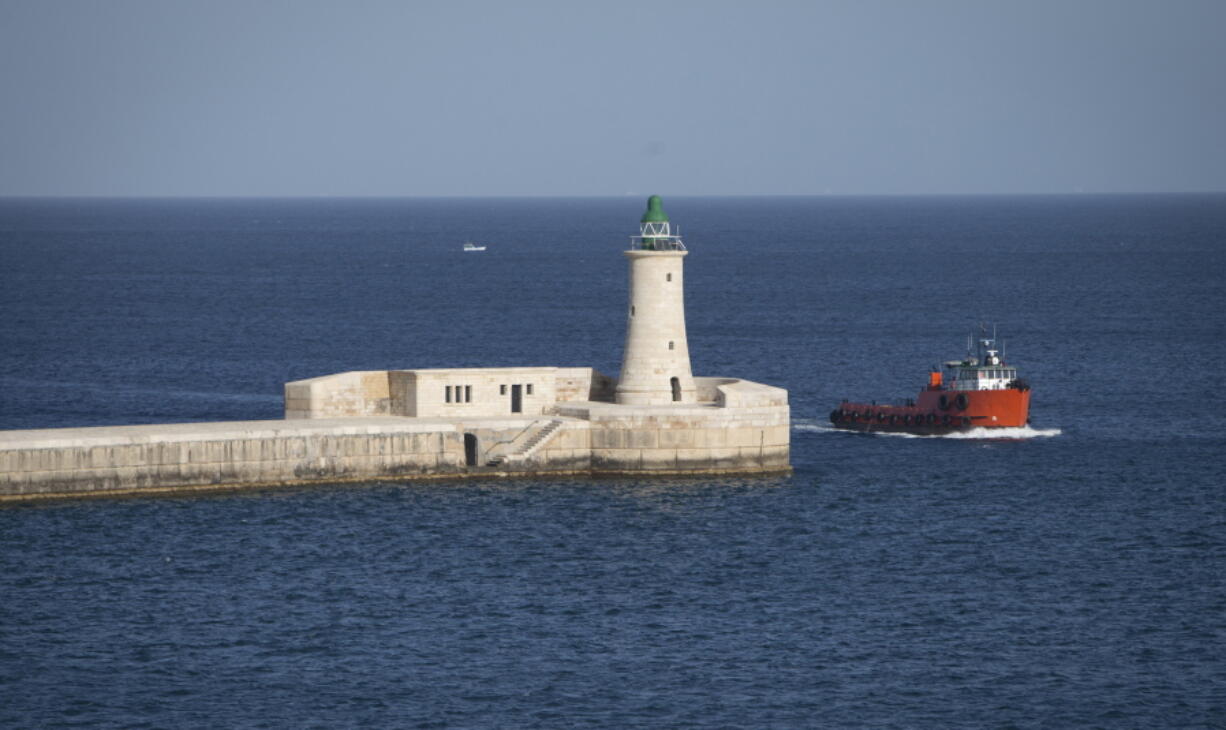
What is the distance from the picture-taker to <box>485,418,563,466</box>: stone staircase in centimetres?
6500

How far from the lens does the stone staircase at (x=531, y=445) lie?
213 ft

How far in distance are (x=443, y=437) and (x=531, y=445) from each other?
264cm

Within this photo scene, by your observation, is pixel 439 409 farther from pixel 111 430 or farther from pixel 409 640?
pixel 409 640

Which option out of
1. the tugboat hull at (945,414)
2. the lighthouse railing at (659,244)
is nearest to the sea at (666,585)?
the tugboat hull at (945,414)

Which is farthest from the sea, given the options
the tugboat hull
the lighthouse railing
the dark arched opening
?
the lighthouse railing

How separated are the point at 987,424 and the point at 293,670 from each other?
38736 mm

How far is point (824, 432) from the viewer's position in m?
79.1

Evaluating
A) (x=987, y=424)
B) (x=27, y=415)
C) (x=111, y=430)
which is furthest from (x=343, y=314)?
(x=111, y=430)

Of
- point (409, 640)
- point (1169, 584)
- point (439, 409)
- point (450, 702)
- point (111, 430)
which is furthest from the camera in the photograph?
point (439, 409)

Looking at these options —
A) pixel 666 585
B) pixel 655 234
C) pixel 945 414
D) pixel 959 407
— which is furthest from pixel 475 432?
pixel 959 407

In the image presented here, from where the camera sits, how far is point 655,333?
2675 inches

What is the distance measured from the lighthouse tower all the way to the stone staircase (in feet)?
11.1

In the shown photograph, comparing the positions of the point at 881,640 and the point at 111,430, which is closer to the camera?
the point at 881,640

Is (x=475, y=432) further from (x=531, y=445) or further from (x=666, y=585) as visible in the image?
(x=666, y=585)
